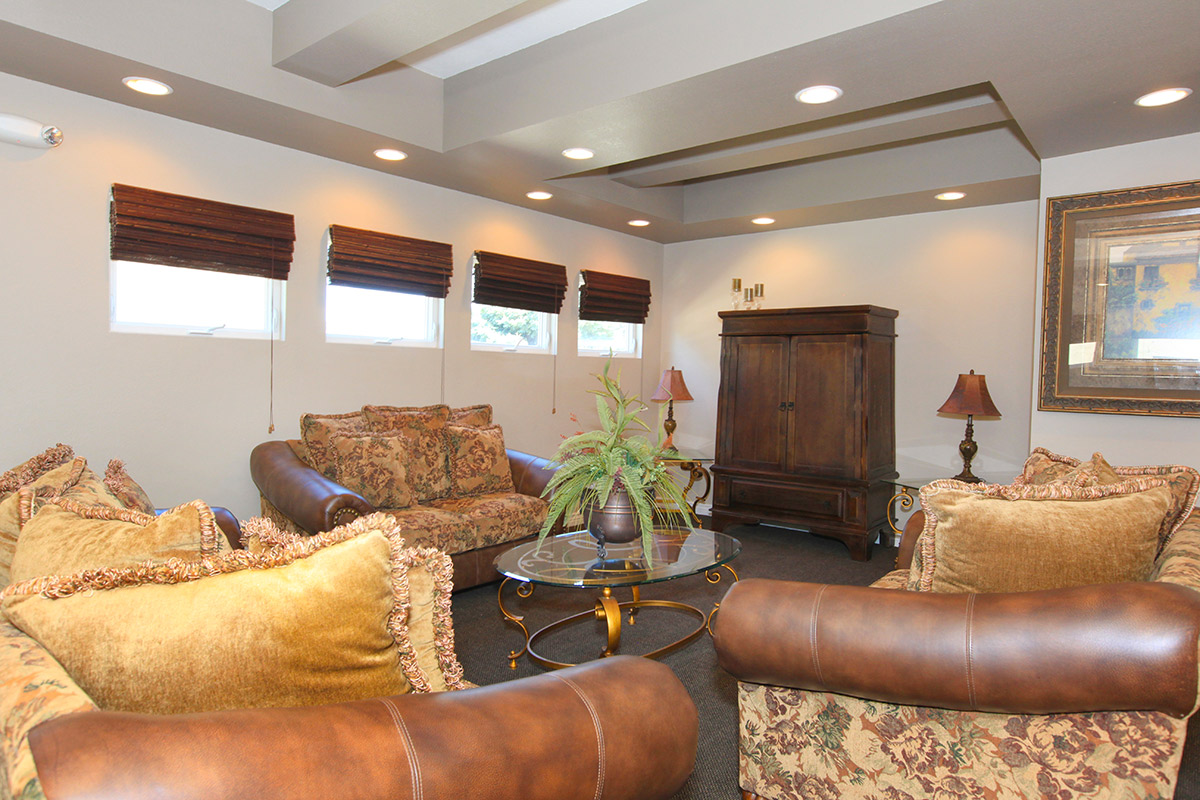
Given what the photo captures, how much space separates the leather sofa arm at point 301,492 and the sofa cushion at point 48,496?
111 cm

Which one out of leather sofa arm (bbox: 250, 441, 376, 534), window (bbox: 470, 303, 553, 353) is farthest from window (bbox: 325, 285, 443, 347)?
leather sofa arm (bbox: 250, 441, 376, 534)

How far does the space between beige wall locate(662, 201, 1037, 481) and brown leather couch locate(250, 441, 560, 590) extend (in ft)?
8.74

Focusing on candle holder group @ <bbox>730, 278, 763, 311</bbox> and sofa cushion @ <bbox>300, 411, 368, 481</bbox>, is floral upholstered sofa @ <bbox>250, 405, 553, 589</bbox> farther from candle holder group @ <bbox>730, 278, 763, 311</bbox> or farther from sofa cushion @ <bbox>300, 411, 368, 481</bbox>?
candle holder group @ <bbox>730, 278, 763, 311</bbox>

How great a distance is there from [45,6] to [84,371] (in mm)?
1476

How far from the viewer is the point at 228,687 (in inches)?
37.7

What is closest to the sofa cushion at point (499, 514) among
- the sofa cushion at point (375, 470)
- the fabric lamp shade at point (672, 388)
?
the sofa cushion at point (375, 470)

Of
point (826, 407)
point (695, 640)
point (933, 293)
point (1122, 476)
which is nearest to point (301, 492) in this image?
point (695, 640)

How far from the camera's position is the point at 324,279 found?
13.3 ft

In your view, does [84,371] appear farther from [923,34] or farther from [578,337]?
[923,34]

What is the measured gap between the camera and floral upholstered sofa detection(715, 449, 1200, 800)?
52.1 inches

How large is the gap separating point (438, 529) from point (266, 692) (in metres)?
2.55

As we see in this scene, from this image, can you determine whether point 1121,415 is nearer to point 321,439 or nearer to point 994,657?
point 994,657

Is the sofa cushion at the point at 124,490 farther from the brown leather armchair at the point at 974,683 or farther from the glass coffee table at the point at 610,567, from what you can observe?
the brown leather armchair at the point at 974,683

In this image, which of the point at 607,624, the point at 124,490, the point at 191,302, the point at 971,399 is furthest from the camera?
the point at 971,399
